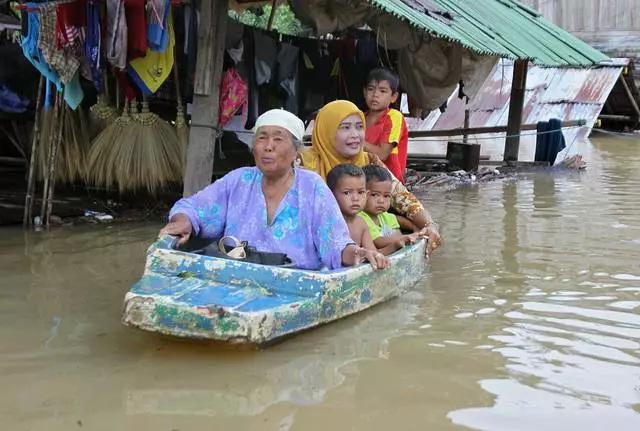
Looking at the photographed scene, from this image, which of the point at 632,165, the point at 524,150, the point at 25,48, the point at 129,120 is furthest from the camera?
the point at 524,150

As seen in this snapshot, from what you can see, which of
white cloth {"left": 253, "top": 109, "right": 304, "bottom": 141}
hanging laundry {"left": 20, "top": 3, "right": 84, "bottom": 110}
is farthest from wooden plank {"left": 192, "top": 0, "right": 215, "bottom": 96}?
white cloth {"left": 253, "top": 109, "right": 304, "bottom": 141}

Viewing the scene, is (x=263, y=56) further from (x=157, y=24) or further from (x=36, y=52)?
(x=36, y=52)

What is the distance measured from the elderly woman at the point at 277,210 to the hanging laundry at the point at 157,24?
1.88 metres

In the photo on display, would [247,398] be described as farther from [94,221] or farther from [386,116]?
[94,221]

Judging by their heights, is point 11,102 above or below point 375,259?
above

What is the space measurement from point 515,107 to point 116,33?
27.7ft

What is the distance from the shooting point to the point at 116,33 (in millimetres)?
5246

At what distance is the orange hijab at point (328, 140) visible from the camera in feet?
14.9

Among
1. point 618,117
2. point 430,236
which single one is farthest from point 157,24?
point 618,117

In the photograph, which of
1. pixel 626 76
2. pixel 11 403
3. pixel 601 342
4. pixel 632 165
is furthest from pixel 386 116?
pixel 626 76

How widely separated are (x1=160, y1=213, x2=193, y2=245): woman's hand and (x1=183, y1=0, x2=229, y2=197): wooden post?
1.74 metres

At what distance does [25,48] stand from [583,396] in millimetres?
4484

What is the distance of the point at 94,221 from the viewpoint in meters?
6.68

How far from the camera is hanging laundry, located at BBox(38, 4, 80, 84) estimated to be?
17.5 ft
